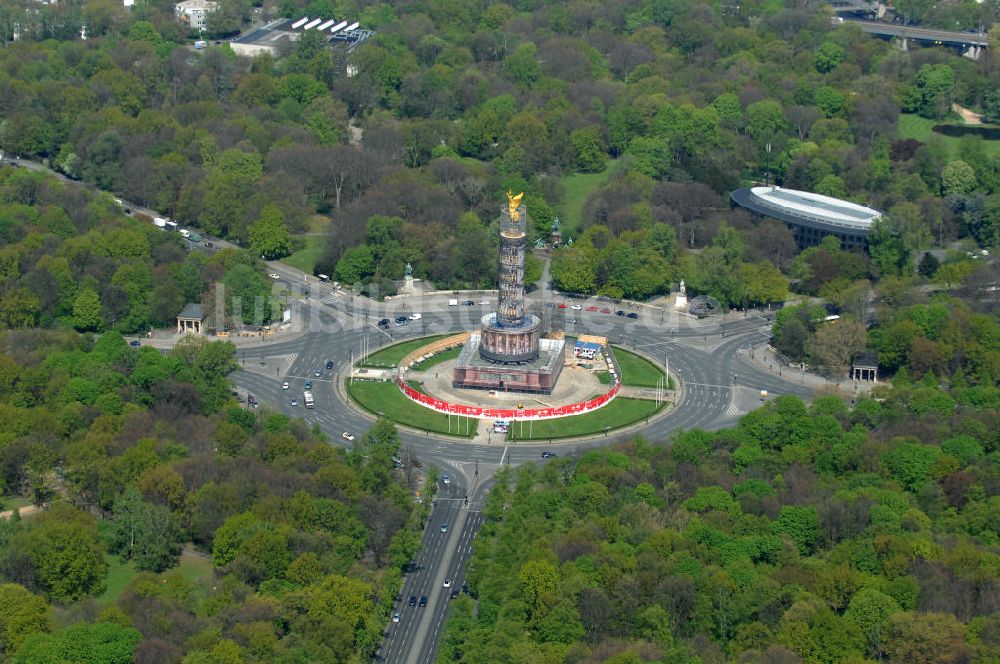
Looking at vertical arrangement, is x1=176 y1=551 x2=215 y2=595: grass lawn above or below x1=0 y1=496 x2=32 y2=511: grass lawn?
below

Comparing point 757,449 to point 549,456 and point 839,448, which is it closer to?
point 839,448

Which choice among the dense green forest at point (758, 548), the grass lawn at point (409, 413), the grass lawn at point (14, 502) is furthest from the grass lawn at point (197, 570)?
the grass lawn at point (409, 413)

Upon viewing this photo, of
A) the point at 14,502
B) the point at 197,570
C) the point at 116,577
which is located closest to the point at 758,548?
the point at 197,570

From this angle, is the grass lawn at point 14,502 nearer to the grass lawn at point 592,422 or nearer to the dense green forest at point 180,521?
the dense green forest at point 180,521

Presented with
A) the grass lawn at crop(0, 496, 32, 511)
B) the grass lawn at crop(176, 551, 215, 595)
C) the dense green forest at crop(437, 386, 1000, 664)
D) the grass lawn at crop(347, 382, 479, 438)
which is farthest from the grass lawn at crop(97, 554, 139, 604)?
the grass lawn at crop(347, 382, 479, 438)

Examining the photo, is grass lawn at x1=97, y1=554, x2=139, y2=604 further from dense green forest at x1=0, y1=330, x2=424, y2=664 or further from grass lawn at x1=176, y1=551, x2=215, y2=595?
grass lawn at x1=176, y1=551, x2=215, y2=595

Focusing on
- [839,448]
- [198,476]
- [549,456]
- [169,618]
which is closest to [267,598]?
[169,618]
